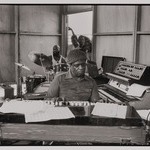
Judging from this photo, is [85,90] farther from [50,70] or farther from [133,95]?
[50,70]

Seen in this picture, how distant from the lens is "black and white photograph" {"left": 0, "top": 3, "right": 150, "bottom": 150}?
1694mm

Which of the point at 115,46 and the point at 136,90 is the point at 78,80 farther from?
the point at 115,46

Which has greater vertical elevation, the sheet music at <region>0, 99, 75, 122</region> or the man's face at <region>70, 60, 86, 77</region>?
the man's face at <region>70, 60, 86, 77</region>

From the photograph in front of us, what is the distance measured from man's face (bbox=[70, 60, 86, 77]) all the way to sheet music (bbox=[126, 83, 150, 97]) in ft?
2.13

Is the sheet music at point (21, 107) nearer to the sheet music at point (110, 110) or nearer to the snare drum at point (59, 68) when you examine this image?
the sheet music at point (110, 110)

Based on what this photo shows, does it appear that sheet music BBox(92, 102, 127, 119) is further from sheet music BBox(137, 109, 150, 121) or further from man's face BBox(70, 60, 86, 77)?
man's face BBox(70, 60, 86, 77)

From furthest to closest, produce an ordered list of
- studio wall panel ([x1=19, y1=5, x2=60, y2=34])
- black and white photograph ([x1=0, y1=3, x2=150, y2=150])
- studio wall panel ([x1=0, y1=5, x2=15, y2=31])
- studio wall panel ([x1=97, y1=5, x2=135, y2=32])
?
studio wall panel ([x1=19, y1=5, x2=60, y2=34]) → studio wall panel ([x1=0, y1=5, x2=15, y2=31]) → studio wall panel ([x1=97, y1=5, x2=135, y2=32]) → black and white photograph ([x1=0, y1=3, x2=150, y2=150])

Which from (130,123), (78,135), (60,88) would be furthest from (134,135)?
(60,88)

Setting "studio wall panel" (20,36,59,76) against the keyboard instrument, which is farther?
"studio wall panel" (20,36,59,76)

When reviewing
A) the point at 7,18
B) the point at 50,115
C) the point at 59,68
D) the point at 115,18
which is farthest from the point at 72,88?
the point at 7,18

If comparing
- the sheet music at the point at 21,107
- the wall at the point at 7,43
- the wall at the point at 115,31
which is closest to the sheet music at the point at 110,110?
the sheet music at the point at 21,107

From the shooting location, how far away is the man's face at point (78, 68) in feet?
9.90

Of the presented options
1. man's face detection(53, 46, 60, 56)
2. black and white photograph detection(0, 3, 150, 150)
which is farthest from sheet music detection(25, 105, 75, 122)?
man's face detection(53, 46, 60, 56)

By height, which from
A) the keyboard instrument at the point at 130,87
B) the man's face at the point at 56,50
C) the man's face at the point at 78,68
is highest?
the man's face at the point at 56,50
